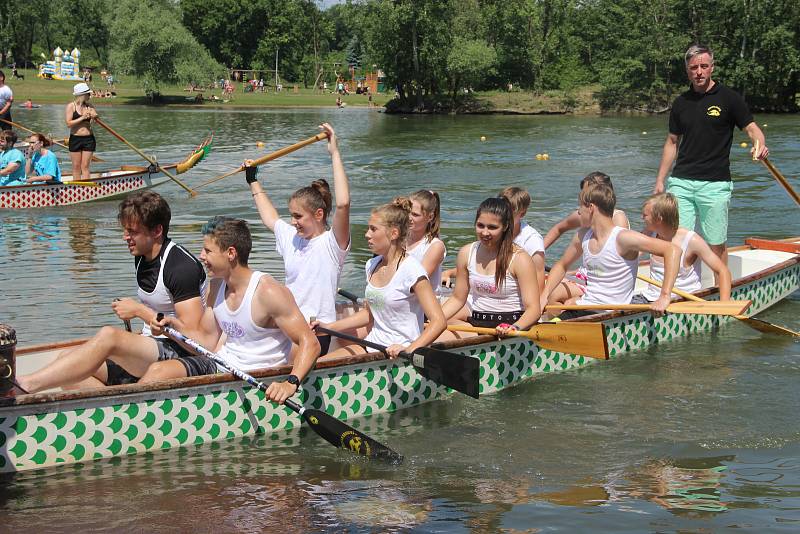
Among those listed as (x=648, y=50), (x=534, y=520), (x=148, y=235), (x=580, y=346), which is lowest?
(x=534, y=520)

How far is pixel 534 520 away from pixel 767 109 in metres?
51.0

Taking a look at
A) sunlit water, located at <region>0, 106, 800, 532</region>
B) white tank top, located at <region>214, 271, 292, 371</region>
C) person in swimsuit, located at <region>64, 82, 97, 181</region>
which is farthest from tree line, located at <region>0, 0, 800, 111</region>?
white tank top, located at <region>214, 271, 292, 371</region>

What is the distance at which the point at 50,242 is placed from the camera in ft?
44.4

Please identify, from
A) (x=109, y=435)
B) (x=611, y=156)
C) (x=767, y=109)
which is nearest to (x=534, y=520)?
(x=109, y=435)

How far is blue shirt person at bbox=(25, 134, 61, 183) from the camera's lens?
15.7 meters

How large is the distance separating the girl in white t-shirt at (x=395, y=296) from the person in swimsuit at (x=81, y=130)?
11197 mm

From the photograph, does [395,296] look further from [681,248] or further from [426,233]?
[681,248]

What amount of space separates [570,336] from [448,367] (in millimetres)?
1324

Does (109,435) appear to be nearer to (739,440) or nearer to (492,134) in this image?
(739,440)

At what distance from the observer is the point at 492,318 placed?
24.1 ft

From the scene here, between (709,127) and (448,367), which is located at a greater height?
(709,127)

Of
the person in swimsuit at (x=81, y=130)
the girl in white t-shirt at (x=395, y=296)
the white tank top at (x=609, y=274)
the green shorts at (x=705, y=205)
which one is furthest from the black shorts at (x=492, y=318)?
the person in swimsuit at (x=81, y=130)

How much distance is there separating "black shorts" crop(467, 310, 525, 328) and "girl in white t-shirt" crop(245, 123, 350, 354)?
45.3 inches

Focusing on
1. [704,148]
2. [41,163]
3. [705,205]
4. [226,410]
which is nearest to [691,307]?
[705,205]
